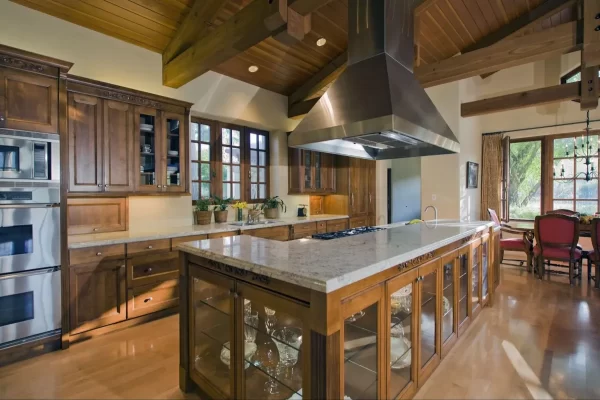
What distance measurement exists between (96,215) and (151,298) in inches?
41.8

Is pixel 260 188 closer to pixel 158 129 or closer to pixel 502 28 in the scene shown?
pixel 158 129

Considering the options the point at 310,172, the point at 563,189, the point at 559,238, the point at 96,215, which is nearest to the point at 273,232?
the point at 310,172

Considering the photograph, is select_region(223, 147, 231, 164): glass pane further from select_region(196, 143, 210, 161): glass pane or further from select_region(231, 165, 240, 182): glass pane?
select_region(196, 143, 210, 161): glass pane

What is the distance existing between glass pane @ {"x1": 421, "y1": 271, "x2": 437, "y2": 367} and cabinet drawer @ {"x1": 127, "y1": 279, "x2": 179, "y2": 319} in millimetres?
2433

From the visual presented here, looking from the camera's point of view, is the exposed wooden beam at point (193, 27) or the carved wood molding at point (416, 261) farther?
the exposed wooden beam at point (193, 27)

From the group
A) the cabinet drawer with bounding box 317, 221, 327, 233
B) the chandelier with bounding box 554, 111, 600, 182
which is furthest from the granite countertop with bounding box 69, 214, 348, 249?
the chandelier with bounding box 554, 111, 600, 182

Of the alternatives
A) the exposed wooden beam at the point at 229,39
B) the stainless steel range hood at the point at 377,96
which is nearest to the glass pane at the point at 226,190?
the exposed wooden beam at the point at 229,39

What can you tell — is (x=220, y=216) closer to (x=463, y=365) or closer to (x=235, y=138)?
(x=235, y=138)

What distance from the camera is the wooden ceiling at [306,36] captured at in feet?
9.53

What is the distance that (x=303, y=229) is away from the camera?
4637 millimetres

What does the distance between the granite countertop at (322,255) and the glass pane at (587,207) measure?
5.98 m

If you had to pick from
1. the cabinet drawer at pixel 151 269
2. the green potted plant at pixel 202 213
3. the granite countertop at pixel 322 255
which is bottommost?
the cabinet drawer at pixel 151 269

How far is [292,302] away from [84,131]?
9.10 ft

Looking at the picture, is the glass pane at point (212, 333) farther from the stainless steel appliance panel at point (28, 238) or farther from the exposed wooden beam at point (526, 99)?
the exposed wooden beam at point (526, 99)
